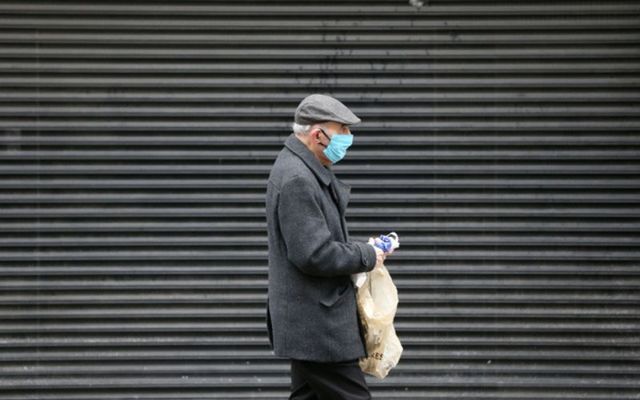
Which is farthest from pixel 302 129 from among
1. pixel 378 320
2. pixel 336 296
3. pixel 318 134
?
pixel 378 320

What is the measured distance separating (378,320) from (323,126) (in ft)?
2.80

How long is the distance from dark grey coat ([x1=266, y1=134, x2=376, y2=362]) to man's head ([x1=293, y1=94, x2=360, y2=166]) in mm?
54

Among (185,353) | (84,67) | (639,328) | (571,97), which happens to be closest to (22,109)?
(84,67)

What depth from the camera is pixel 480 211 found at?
20.7ft

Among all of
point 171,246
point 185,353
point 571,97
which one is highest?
point 571,97

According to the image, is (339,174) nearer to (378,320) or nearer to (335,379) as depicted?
(378,320)

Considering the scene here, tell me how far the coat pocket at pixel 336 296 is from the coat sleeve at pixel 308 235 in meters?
0.12

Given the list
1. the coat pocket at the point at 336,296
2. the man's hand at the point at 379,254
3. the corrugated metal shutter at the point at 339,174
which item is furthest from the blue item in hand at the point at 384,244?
the corrugated metal shutter at the point at 339,174

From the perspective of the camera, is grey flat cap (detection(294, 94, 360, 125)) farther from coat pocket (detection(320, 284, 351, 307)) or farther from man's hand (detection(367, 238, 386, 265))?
coat pocket (detection(320, 284, 351, 307))

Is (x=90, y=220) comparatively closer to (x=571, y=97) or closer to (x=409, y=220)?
(x=409, y=220)

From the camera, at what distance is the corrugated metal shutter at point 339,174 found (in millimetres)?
6238

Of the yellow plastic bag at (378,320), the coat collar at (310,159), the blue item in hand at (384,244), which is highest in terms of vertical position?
the coat collar at (310,159)

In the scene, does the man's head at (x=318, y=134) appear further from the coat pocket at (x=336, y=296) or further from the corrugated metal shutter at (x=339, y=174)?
the corrugated metal shutter at (x=339, y=174)

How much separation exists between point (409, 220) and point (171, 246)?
1.41 meters
